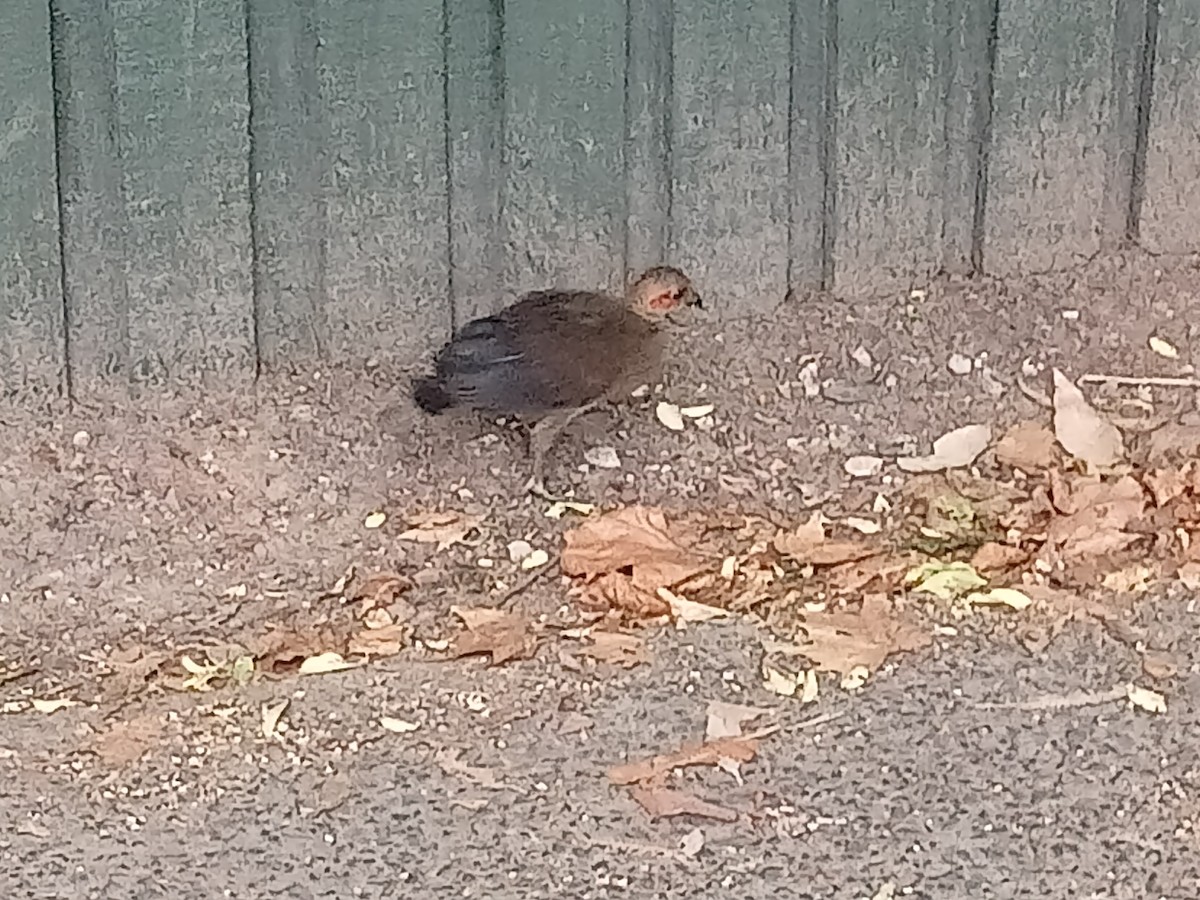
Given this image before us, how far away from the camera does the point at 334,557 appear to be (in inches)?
125

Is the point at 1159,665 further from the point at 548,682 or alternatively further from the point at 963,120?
the point at 963,120

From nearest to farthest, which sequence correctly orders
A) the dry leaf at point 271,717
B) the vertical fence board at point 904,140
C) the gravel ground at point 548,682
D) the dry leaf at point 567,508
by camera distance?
the gravel ground at point 548,682, the dry leaf at point 271,717, the dry leaf at point 567,508, the vertical fence board at point 904,140

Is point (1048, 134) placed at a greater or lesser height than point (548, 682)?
greater

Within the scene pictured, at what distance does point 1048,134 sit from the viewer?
11.9ft

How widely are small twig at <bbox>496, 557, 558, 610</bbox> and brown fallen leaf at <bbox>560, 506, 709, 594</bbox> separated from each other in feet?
0.07

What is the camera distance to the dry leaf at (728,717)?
2.61 meters

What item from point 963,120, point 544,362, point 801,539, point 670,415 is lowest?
point 801,539

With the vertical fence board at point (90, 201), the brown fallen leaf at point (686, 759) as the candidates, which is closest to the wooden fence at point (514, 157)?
the vertical fence board at point (90, 201)

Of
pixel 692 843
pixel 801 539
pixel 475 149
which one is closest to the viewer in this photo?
pixel 692 843

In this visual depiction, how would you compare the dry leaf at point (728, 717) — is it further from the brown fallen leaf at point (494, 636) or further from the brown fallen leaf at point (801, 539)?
the brown fallen leaf at point (801, 539)

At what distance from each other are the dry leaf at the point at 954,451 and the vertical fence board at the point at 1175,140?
0.56m

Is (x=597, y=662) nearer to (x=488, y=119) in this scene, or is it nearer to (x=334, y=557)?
(x=334, y=557)

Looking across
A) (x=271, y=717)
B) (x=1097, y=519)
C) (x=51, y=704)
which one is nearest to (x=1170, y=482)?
(x=1097, y=519)

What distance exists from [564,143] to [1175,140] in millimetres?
1073
